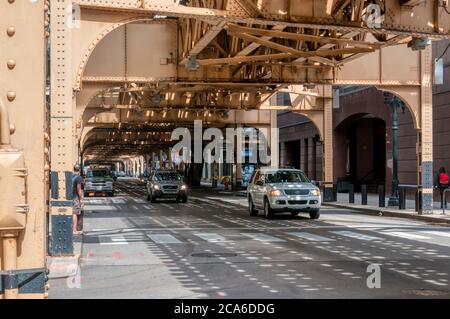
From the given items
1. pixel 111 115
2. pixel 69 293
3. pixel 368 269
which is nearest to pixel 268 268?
pixel 368 269

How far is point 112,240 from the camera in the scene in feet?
55.8

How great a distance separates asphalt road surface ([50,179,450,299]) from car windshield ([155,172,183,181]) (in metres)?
15.0

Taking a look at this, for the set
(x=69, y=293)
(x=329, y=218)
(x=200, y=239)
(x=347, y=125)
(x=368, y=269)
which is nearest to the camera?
(x=69, y=293)

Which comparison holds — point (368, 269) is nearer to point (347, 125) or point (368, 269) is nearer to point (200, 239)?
point (200, 239)

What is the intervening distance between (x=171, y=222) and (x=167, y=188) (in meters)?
14.2

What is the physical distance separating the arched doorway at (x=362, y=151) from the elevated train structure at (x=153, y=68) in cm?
1074

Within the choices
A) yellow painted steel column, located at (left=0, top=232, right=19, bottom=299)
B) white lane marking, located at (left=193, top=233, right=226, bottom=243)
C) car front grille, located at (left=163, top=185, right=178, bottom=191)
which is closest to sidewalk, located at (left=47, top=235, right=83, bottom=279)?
white lane marking, located at (left=193, top=233, right=226, bottom=243)

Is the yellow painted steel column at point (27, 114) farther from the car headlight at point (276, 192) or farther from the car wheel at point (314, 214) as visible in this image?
the car wheel at point (314, 214)

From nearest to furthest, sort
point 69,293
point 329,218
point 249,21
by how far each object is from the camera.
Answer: point 69,293
point 249,21
point 329,218

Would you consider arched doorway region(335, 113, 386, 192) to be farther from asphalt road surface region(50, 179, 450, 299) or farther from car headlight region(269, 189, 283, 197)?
asphalt road surface region(50, 179, 450, 299)

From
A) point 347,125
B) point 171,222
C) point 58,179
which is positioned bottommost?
point 171,222

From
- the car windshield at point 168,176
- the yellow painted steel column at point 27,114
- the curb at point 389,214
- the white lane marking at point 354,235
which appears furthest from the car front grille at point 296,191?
the yellow painted steel column at point 27,114

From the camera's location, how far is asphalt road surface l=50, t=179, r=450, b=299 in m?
9.39
